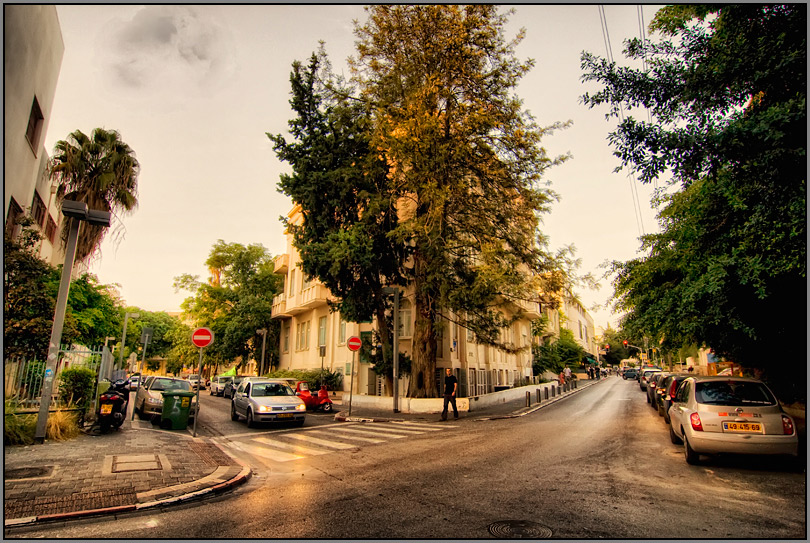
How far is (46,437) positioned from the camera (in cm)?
987

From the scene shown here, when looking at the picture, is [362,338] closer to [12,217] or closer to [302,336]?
[302,336]

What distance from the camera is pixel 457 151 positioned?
57.3 ft

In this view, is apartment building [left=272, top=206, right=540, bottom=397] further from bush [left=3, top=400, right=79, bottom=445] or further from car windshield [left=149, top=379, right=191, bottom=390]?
bush [left=3, top=400, right=79, bottom=445]

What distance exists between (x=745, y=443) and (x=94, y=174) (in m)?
21.3

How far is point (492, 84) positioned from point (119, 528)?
748 inches

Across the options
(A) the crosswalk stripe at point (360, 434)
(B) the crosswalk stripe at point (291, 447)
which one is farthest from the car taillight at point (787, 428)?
(B) the crosswalk stripe at point (291, 447)

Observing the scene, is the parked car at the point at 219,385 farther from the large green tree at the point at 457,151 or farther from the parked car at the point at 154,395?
the large green tree at the point at 457,151

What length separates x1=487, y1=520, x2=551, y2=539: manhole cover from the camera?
14.3ft

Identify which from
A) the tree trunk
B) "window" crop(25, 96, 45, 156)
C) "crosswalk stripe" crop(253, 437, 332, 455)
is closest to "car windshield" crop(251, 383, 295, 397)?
"crosswalk stripe" crop(253, 437, 332, 455)

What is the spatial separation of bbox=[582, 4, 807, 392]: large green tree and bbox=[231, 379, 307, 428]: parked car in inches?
439

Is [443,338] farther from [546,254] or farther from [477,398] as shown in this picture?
[546,254]

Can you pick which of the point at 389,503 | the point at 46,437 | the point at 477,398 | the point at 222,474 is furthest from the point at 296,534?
the point at 477,398

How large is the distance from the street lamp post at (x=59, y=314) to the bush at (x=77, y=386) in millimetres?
1797

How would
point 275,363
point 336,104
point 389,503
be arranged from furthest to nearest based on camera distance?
point 275,363 < point 336,104 < point 389,503
